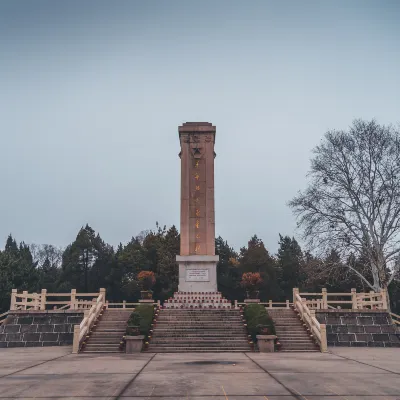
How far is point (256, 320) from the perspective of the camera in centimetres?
1834

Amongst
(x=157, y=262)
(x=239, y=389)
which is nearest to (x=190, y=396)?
(x=239, y=389)

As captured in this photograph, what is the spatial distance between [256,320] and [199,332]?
2.78 meters

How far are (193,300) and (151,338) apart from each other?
5.95 meters

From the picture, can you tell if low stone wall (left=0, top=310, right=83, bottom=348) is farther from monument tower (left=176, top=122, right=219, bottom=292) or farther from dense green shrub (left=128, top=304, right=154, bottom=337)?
monument tower (left=176, top=122, right=219, bottom=292)

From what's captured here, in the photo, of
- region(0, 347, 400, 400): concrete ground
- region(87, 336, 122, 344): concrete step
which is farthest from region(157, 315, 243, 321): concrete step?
region(0, 347, 400, 400): concrete ground

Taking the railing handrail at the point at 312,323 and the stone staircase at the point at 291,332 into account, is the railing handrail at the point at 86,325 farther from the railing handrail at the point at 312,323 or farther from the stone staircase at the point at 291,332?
the railing handrail at the point at 312,323

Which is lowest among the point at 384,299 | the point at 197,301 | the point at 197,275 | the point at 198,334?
the point at 198,334

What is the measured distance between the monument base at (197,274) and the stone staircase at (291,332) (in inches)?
193

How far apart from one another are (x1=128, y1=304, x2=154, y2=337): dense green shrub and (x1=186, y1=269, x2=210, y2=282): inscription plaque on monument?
539cm

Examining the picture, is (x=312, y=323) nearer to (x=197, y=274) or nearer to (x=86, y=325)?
(x=197, y=274)

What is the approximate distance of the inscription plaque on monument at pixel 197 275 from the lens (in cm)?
2538

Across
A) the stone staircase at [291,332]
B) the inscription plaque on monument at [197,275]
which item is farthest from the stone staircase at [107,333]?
the stone staircase at [291,332]

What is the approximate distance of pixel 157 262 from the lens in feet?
191

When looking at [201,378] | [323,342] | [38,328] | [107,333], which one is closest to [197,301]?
[107,333]
